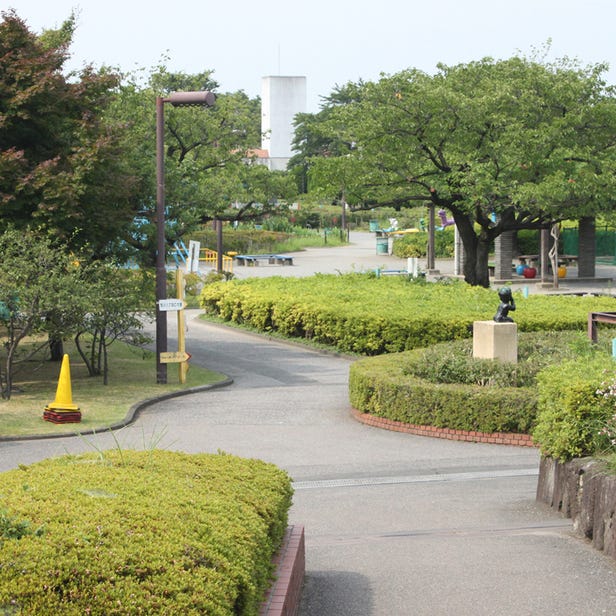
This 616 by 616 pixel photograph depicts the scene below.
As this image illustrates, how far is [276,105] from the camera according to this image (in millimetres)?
119500

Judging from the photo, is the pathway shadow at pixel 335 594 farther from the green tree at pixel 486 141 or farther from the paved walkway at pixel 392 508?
the green tree at pixel 486 141

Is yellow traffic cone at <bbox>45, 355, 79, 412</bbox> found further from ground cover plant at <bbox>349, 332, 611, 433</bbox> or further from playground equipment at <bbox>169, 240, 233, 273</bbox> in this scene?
playground equipment at <bbox>169, 240, 233, 273</bbox>

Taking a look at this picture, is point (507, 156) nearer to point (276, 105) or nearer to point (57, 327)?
point (57, 327)

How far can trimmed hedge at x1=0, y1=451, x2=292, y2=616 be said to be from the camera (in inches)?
224

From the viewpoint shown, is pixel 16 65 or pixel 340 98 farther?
pixel 340 98

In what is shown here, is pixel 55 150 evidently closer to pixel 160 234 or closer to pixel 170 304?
pixel 160 234

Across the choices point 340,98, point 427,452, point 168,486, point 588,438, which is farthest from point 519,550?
point 340,98

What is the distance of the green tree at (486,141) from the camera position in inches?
1294

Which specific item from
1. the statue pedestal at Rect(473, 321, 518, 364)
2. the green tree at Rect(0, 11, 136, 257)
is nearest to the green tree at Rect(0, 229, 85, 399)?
the green tree at Rect(0, 11, 136, 257)

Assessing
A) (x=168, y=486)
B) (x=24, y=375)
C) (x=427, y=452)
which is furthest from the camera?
(x=24, y=375)

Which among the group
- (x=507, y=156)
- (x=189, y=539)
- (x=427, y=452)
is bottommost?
(x=427, y=452)

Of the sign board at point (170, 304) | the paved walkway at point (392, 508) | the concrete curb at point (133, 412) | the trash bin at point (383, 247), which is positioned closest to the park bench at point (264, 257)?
the trash bin at point (383, 247)

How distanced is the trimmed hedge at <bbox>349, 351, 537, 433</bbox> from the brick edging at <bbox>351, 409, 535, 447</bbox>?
0.22 feet

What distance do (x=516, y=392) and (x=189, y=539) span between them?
1101cm
